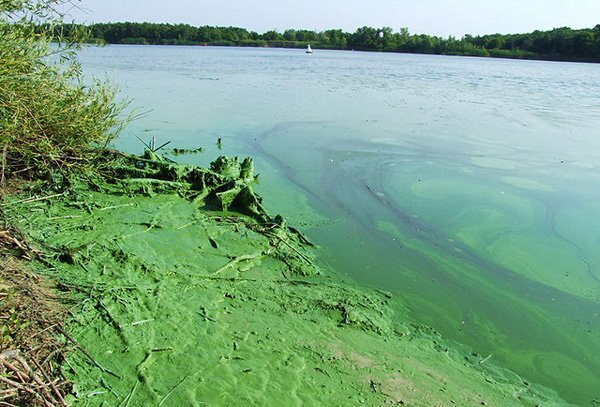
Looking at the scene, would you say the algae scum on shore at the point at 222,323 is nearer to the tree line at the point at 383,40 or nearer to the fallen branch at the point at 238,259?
the fallen branch at the point at 238,259

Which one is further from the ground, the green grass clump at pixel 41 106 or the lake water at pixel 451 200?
the green grass clump at pixel 41 106

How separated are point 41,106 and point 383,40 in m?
71.8

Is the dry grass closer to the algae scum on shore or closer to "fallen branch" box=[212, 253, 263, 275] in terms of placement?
the algae scum on shore

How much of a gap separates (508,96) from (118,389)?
59.5ft

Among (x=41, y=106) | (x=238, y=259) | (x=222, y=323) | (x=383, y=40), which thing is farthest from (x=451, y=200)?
(x=383, y=40)

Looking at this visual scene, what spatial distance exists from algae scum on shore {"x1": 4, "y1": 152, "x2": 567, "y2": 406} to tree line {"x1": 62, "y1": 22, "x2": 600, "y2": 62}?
41716mm

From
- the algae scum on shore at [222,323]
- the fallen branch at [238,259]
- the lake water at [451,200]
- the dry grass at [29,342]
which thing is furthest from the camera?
the fallen branch at [238,259]

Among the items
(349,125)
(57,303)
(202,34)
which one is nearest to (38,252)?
(57,303)

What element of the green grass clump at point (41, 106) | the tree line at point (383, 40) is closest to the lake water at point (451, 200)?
the green grass clump at point (41, 106)

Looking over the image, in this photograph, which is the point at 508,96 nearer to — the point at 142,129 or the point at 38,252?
the point at 142,129

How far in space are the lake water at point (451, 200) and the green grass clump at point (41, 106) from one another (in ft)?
7.92

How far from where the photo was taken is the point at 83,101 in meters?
5.38

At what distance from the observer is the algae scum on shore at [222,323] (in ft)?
9.16

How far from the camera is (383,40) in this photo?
234 feet
